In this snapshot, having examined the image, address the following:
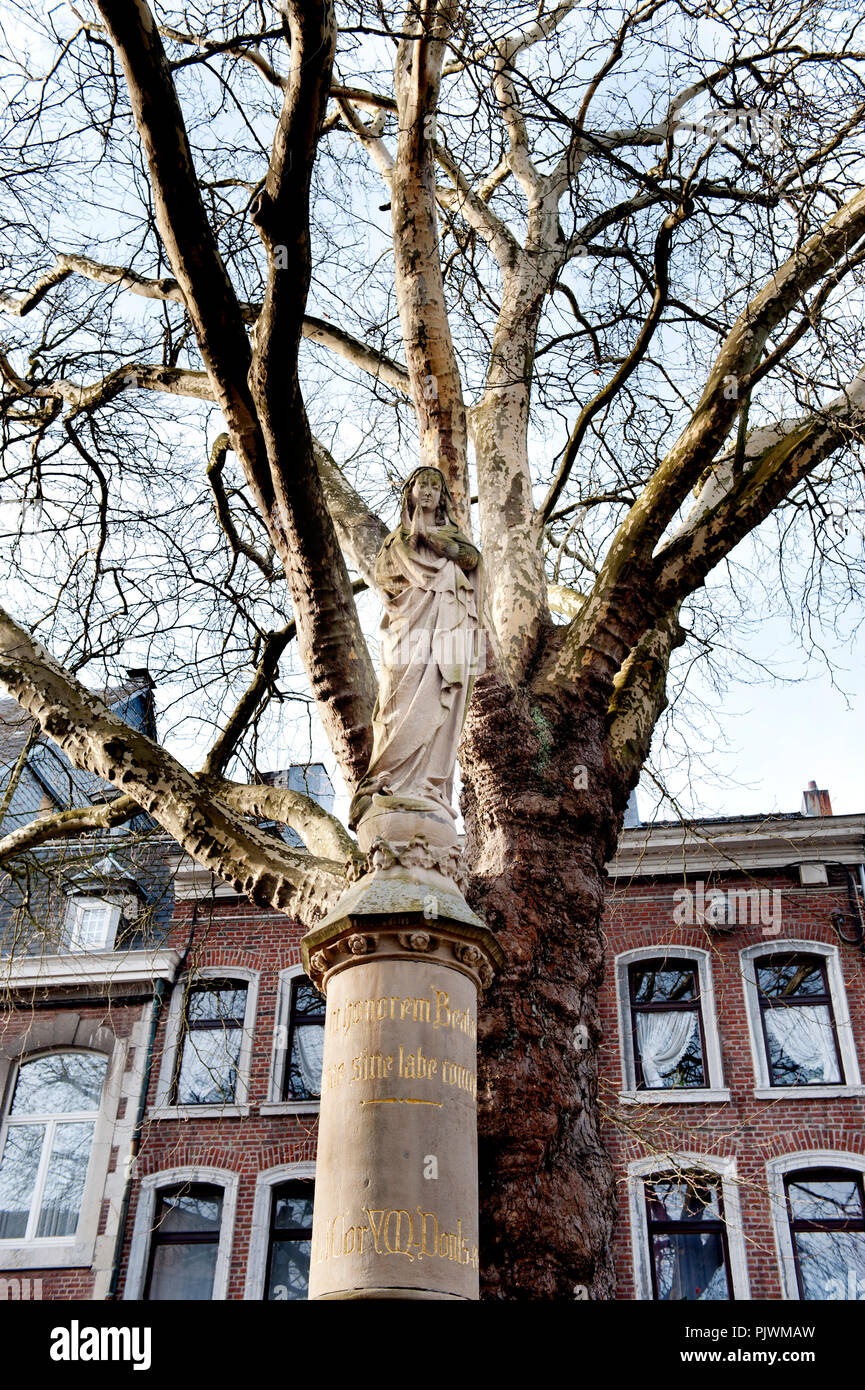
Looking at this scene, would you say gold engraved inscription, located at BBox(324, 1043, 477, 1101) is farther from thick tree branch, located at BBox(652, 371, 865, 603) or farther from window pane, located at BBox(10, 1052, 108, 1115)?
window pane, located at BBox(10, 1052, 108, 1115)

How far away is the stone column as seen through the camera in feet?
13.3

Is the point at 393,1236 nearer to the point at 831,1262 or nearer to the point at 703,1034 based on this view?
the point at 831,1262

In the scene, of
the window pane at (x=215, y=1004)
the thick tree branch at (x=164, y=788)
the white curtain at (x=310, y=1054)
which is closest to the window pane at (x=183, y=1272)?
the white curtain at (x=310, y=1054)

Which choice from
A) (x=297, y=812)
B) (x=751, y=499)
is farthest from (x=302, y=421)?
(x=751, y=499)

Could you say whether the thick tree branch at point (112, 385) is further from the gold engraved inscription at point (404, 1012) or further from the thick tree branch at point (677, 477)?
the gold engraved inscription at point (404, 1012)

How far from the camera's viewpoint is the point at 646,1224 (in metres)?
13.2

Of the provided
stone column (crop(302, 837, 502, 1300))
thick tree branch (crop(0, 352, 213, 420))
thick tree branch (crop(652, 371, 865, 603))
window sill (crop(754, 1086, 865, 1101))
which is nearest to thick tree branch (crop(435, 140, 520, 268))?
thick tree branch (crop(0, 352, 213, 420))

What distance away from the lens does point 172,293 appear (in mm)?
9023

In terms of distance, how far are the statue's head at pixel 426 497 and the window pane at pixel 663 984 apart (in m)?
9.66

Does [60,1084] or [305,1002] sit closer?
[60,1084]

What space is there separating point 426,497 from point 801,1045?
1006 cm

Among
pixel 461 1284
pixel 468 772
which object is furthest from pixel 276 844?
pixel 461 1284

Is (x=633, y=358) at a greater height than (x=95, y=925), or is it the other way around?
(x=95, y=925)

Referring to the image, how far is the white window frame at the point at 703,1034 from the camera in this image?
531 inches
